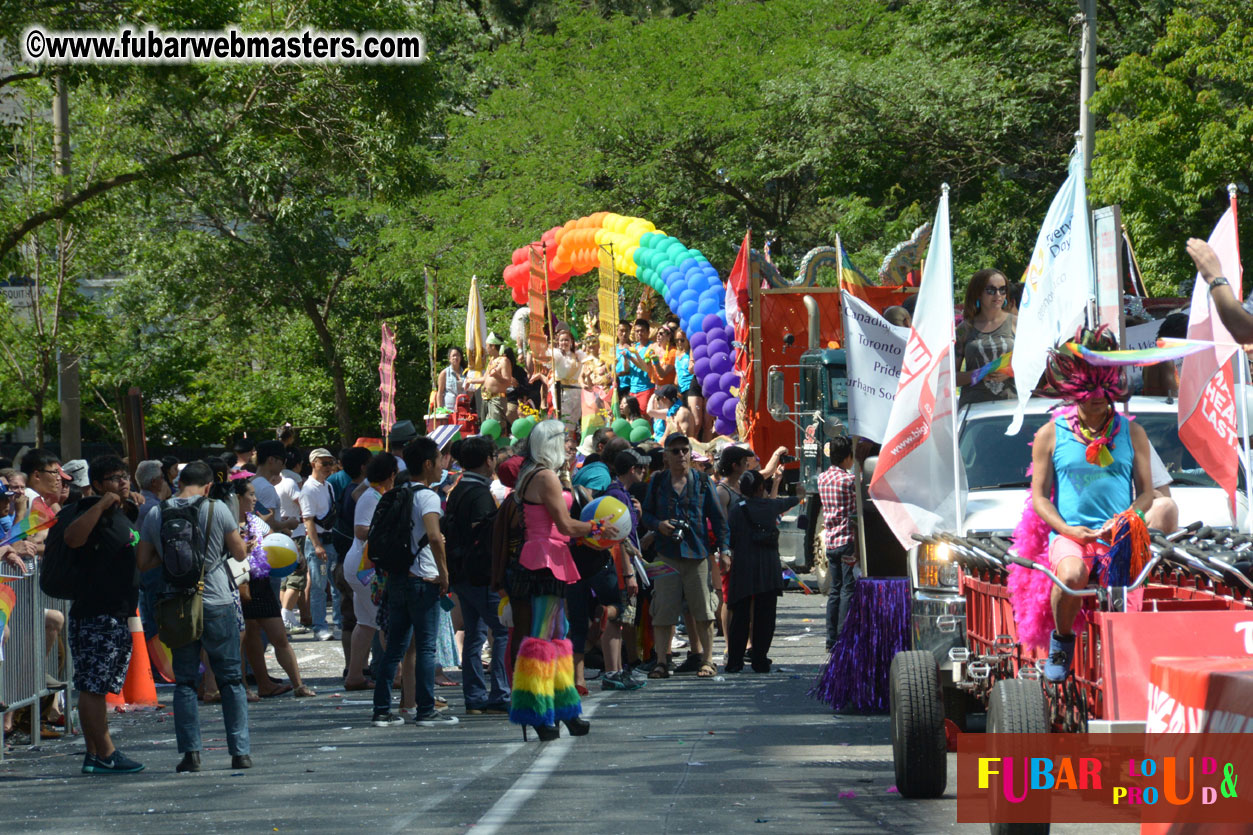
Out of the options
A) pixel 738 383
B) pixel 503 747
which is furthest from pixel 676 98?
pixel 503 747

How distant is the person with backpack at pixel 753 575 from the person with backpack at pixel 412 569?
3279 mm

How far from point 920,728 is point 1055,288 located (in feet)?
9.73

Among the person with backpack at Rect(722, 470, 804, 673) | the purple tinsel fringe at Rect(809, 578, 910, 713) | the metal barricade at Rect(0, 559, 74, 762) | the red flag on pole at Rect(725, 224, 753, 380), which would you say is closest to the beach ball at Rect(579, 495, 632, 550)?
the purple tinsel fringe at Rect(809, 578, 910, 713)

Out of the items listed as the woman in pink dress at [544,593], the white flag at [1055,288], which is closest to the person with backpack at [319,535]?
the woman in pink dress at [544,593]

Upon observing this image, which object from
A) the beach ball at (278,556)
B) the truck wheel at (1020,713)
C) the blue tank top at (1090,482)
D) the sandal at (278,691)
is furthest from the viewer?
the sandal at (278,691)

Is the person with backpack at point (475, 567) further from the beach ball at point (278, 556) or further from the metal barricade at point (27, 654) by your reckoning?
the metal barricade at point (27, 654)

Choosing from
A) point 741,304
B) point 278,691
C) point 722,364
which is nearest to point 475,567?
point 278,691

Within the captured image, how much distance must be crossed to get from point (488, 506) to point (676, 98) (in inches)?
914

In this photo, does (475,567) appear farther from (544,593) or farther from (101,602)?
(101,602)

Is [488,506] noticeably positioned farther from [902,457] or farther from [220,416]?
[220,416]

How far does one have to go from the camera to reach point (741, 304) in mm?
22875

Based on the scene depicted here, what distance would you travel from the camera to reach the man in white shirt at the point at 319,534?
1664 cm

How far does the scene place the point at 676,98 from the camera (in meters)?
33.7

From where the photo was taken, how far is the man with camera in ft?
44.3
